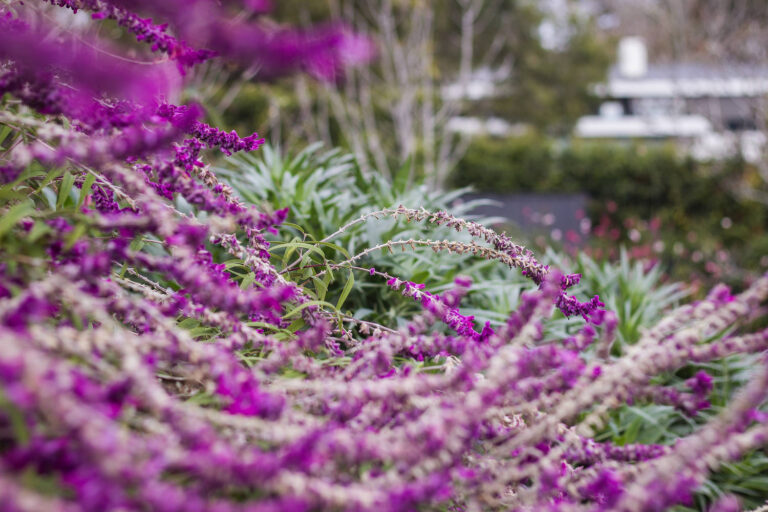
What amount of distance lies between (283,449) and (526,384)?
50cm

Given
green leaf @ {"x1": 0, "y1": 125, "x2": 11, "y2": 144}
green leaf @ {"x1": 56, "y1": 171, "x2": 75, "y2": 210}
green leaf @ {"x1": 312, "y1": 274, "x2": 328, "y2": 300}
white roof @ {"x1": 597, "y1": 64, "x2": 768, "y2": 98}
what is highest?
white roof @ {"x1": 597, "y1": 64, "x2": 768, "y2": 98}

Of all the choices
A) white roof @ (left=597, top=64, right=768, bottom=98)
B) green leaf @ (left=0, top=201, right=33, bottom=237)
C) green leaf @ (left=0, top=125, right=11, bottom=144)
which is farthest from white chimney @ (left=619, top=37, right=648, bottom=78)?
green leaf @ (left=0, top=201, right=33, bottom=237)

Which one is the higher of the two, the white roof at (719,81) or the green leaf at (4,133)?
the white roof at (719,81)

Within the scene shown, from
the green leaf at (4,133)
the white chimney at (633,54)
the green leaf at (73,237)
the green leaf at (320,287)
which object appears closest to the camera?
the green leaf at (73,237)

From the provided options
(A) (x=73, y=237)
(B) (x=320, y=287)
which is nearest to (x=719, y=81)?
(B) (x=320, y=287)

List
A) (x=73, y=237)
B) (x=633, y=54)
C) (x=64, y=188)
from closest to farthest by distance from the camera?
1. (x=73, y=237)
2. (x=64, y=188)
3. (x=633, y=54)

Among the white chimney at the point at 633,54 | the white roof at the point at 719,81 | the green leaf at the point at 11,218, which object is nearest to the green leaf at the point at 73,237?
the green leaf at the point at 11,218

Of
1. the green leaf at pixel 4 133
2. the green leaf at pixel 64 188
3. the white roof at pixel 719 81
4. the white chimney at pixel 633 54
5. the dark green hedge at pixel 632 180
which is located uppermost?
the white chimney at pixel 633 54

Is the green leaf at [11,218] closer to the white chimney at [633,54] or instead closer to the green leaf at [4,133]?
the green leaf at [4,133]

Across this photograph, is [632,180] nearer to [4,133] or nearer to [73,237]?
[4,133]

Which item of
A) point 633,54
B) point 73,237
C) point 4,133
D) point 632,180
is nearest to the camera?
point 73,237

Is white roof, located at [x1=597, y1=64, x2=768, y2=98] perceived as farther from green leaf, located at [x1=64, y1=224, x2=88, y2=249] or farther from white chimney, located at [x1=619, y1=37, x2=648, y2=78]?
green leaf, located at [x1=64, y1=224, x2=88, y2=249]

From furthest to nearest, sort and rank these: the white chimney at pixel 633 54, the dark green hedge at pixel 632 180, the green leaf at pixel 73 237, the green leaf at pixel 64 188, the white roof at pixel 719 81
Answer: the white chimney at pixel 633 54
the dark green hedge at pixel 632 180
the white roof at pixel 719 81
the green leaf at pixel 64 188
the green leaf at pixel 73 237

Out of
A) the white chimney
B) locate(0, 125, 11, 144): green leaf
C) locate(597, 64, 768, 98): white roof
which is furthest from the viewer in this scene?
the white chimney
